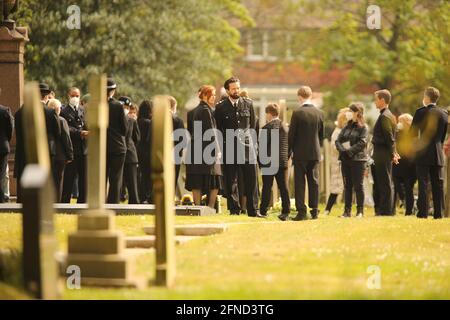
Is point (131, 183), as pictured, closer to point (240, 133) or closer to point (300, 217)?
point (240, 133)

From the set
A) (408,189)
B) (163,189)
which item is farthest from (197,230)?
(408,189)

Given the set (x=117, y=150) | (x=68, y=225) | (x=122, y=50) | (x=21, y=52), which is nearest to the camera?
(x=68, y=225)

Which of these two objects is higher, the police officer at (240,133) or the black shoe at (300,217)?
the police officer at (240,133)

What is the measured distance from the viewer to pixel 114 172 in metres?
20.0

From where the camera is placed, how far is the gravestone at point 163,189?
11391 millimetres

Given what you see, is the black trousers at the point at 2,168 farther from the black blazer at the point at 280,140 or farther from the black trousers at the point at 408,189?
the black trousers at the point at 408,189

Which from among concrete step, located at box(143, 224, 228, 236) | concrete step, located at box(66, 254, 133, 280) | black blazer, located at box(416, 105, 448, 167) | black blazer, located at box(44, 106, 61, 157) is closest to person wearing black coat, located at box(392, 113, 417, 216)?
black blazer, located at box(416, 105, 448, 167)

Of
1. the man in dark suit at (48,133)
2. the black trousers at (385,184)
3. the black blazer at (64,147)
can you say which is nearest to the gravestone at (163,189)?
the man in dark suit at (48,133)

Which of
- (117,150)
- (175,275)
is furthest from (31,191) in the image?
(117,150)

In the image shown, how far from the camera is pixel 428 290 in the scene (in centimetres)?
1228

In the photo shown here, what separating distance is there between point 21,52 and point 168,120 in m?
12.6

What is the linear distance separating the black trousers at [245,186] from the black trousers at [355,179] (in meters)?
1.65

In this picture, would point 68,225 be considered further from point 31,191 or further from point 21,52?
point 21,52

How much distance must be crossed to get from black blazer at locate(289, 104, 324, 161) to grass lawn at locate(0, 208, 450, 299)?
1565mm
